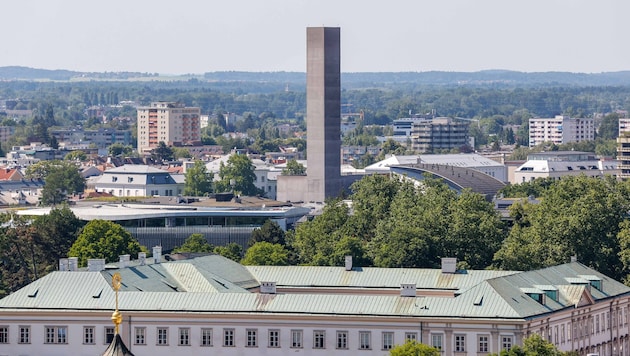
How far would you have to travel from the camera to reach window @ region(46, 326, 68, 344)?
113 m

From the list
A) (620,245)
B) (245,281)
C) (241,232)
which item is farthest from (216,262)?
(241,232)

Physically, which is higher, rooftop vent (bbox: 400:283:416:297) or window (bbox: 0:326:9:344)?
rooftop vent (bbox: 400:283:416:297)

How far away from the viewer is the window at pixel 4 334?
113 m

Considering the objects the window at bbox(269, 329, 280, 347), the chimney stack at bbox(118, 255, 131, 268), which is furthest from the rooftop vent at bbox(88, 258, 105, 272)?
the window at bbox(269, 329, 280, 347)

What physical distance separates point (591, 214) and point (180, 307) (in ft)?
161

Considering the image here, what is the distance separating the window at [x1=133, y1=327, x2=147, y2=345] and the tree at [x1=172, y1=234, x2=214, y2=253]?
5213 centimetres

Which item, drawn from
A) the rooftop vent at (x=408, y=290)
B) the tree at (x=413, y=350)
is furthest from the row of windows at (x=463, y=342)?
the tree at (x=413, y=350)

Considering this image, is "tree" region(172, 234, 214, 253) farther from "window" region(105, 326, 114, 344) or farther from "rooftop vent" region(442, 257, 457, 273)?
"window" region(105, 326, 114, 344)

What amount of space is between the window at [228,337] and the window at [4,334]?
36.6 feet

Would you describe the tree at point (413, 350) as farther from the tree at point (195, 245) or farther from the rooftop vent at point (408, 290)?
the tree at point (195, 245)

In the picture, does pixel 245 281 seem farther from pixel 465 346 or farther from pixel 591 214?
pixel 591 214

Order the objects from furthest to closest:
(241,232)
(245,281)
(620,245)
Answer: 1. (241,232)
2. (620,245)
3. (245,281)

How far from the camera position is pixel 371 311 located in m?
110

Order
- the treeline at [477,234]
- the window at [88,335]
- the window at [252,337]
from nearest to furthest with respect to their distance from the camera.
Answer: the window at [252,337], the window at [88,335], the treeline at [477,234]
